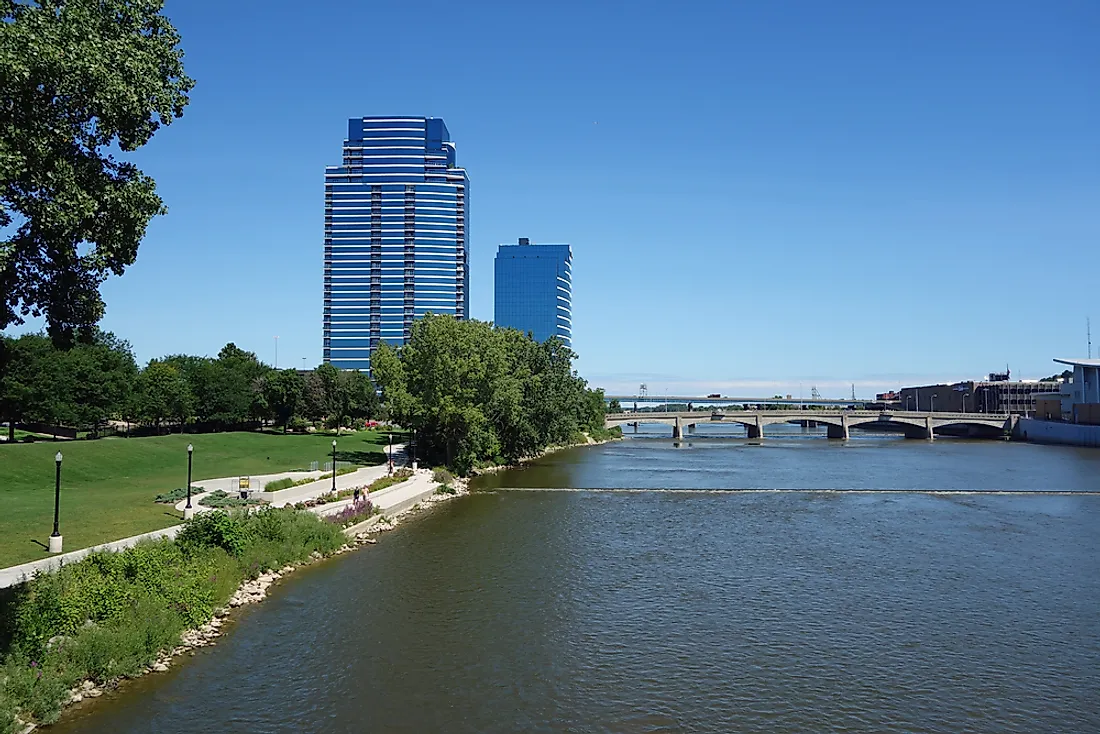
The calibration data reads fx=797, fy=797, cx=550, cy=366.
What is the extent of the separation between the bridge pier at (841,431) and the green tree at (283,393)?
101 meters

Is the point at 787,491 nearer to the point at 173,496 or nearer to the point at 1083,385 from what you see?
the point at 173,496

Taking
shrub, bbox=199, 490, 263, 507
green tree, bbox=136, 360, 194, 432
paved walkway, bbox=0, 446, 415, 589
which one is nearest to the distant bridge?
green tree, bbox=136, 360, 194, 432

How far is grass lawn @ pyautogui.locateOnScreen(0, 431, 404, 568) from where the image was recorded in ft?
97.6

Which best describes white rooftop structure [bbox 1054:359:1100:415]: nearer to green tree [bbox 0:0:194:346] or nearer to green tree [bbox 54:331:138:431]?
green tree [bbox 54:331:138:431]

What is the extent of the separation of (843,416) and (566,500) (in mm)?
111447

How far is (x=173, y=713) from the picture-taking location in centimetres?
1822

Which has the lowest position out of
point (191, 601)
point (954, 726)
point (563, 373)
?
point (954, 726)

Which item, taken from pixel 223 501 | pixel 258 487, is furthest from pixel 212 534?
pixel 258 487

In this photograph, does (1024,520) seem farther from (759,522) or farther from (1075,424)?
(1075,424)

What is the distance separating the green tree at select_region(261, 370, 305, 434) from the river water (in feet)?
184

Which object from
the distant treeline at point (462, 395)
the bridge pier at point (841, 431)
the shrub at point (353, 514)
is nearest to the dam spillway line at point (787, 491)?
the distant treeline at point (462, 395)

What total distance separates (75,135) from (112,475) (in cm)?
4189

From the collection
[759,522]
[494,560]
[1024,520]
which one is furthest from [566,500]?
[1024,520]

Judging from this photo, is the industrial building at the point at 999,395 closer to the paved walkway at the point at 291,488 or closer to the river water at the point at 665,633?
the river water at the point at 665,633
